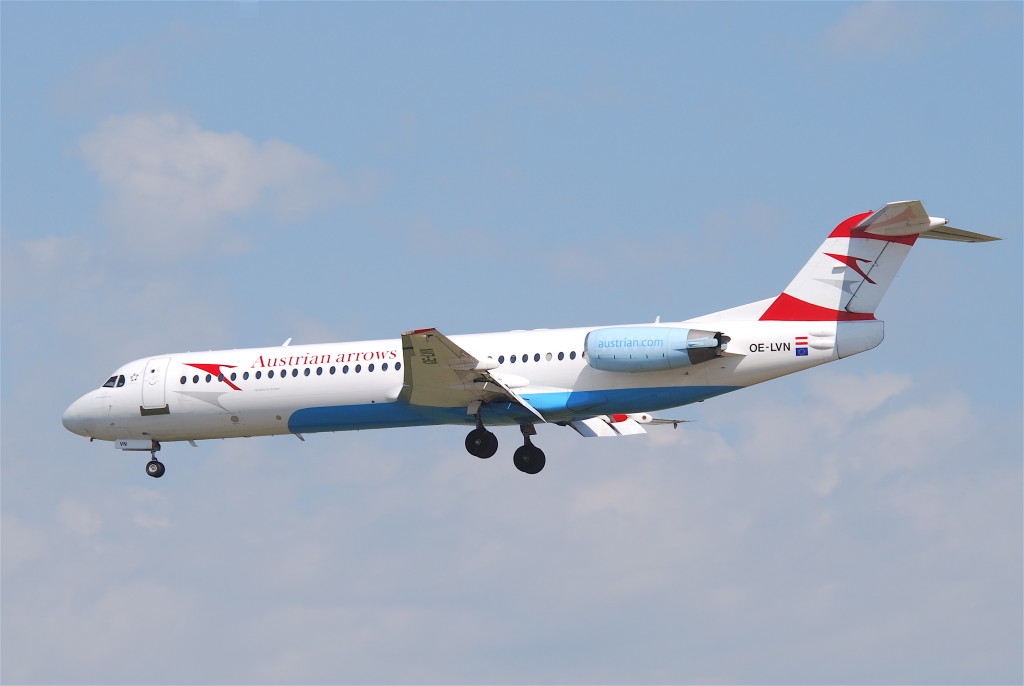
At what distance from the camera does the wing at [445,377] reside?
32531 mm

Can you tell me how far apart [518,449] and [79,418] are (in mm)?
11821

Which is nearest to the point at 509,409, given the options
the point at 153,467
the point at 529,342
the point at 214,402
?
the point at 529,342

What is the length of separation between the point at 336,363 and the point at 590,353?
6556 mm

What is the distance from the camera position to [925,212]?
3097 centimetres

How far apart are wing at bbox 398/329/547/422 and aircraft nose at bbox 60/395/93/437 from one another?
9351 mm

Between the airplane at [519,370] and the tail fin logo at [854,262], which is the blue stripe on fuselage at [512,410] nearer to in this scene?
the airplane at [519,370]

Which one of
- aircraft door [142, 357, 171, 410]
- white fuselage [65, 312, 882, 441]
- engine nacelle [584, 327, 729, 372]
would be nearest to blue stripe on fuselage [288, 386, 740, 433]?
white fuselage [65, 312, 882, 441]

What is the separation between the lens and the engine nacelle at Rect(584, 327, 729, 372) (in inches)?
1286

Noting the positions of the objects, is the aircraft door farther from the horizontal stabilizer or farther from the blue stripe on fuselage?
the horizontal stabilizer

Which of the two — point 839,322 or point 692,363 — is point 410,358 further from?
point 839,322

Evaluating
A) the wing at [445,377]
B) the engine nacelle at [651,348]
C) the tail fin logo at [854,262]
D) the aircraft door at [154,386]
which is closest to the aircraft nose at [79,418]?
the aircraft door at [154,386]

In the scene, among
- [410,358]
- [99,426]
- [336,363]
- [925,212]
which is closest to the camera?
[925,212]

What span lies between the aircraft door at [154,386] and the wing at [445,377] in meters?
6.86

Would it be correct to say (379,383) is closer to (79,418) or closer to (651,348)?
(651,348)
